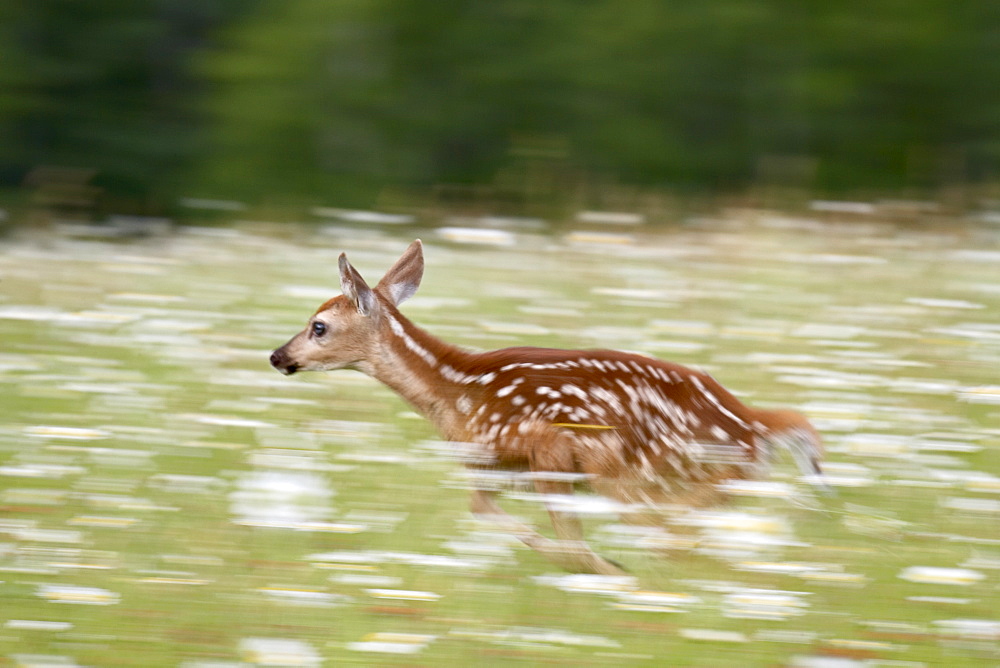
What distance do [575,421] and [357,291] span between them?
114cm

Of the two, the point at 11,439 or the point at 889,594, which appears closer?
the point at 889,594

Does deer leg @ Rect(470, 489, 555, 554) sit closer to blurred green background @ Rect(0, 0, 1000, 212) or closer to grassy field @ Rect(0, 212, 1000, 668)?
grassy field @ Rect(0, 212, 1000, 668)

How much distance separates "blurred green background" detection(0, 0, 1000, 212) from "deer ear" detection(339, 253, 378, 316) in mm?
7800

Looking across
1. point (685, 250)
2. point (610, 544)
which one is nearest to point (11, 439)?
point (610, 544)

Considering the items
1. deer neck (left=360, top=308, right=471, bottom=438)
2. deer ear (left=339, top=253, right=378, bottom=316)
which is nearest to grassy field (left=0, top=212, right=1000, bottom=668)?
deer neck (left=360, top=308, right=471, bottom=438)

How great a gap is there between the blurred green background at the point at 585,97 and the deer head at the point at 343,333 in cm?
777

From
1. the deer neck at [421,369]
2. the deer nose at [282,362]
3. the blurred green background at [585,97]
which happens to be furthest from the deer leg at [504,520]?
the blurred green background at [585,97]

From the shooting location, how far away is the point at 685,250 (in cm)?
980

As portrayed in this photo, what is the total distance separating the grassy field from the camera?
3846 mm

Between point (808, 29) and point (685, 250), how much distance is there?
610 cm

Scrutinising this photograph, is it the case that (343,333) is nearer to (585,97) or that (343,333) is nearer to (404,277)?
(404,277)

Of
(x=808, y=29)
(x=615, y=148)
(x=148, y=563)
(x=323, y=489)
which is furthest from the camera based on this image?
(x=615, y=148)

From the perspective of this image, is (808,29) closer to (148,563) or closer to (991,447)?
(991,447)

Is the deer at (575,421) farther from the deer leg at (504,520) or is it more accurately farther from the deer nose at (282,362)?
the deer nose at (282,362)
